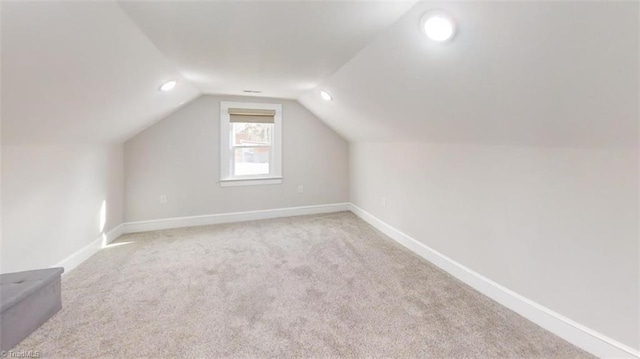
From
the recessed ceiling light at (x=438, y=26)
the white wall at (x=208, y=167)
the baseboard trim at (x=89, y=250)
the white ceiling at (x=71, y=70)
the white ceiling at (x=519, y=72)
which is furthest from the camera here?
the white wall at (x=208, y=167)

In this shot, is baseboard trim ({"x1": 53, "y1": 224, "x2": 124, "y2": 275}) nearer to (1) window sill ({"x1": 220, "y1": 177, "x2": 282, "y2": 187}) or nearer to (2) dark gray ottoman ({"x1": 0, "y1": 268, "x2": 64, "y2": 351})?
(2) dark gray ottoman ({"x1": 0, "y1": 268, "x2": 64, "y2": 351})

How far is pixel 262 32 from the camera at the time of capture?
1.72m

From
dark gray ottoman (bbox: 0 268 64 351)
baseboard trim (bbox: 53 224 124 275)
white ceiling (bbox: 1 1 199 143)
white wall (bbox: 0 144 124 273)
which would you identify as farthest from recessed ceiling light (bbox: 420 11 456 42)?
baseboard trim (bbox: 53 224 124 275)

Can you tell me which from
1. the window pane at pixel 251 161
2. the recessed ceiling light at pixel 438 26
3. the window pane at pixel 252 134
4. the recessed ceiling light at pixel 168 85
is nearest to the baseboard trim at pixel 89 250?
the window pane at pixel 251 161

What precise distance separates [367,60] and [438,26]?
2.35 feet

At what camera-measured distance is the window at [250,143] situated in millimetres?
4020

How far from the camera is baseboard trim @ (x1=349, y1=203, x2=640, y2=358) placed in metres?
1.46

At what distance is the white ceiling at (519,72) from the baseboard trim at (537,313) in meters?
1.07

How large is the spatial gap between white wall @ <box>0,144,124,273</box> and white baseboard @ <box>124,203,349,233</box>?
481 millimetres

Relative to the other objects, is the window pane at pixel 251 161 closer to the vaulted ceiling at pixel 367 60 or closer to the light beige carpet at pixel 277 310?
the light beige carpet at pixel 277 310

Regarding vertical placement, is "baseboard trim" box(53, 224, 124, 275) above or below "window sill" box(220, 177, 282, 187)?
below

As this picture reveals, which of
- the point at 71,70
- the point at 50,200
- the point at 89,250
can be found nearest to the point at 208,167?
the point at 89,250

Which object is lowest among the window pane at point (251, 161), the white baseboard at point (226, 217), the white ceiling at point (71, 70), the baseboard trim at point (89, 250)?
the baseboard trim at point (89, 250)

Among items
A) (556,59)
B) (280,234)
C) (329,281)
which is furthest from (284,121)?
(556,59)
